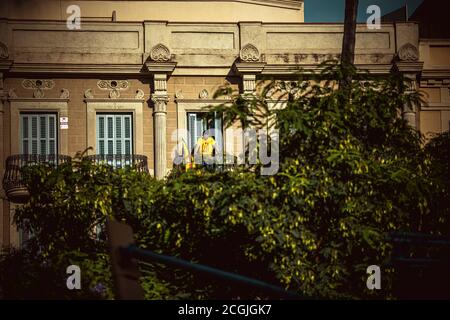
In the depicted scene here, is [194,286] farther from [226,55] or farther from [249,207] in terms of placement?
[226,55]

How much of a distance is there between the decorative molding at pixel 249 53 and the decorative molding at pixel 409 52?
4037 mm

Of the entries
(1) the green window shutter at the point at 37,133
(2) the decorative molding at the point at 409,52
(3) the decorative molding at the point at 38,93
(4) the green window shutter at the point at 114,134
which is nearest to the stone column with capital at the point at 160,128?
(4) the green window shutter at the point at 114,134

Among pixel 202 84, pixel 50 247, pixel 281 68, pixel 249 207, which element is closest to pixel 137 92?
pixel 202 84

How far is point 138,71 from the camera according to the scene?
24109 millimetres

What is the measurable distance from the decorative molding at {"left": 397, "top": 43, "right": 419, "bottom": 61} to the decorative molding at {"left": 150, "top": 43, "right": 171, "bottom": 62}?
6.52 metres

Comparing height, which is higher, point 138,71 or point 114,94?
point 138,71

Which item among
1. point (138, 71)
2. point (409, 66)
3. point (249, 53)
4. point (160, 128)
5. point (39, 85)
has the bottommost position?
point (160, 128)

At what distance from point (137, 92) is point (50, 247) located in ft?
36.0

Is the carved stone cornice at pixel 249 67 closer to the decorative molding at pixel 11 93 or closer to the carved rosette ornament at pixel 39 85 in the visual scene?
the carved rosette ornament at pixel 39 85

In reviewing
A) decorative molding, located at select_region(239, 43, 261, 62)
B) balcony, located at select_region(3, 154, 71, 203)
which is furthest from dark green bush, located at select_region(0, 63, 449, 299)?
decorative molding, located at select_region(239, 43, 261, 62)

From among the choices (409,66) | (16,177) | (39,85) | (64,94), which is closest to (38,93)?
A: (39,85)

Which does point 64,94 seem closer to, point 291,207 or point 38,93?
point 38,93

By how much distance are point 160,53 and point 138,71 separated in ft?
2.55

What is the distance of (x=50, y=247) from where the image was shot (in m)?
13.8
